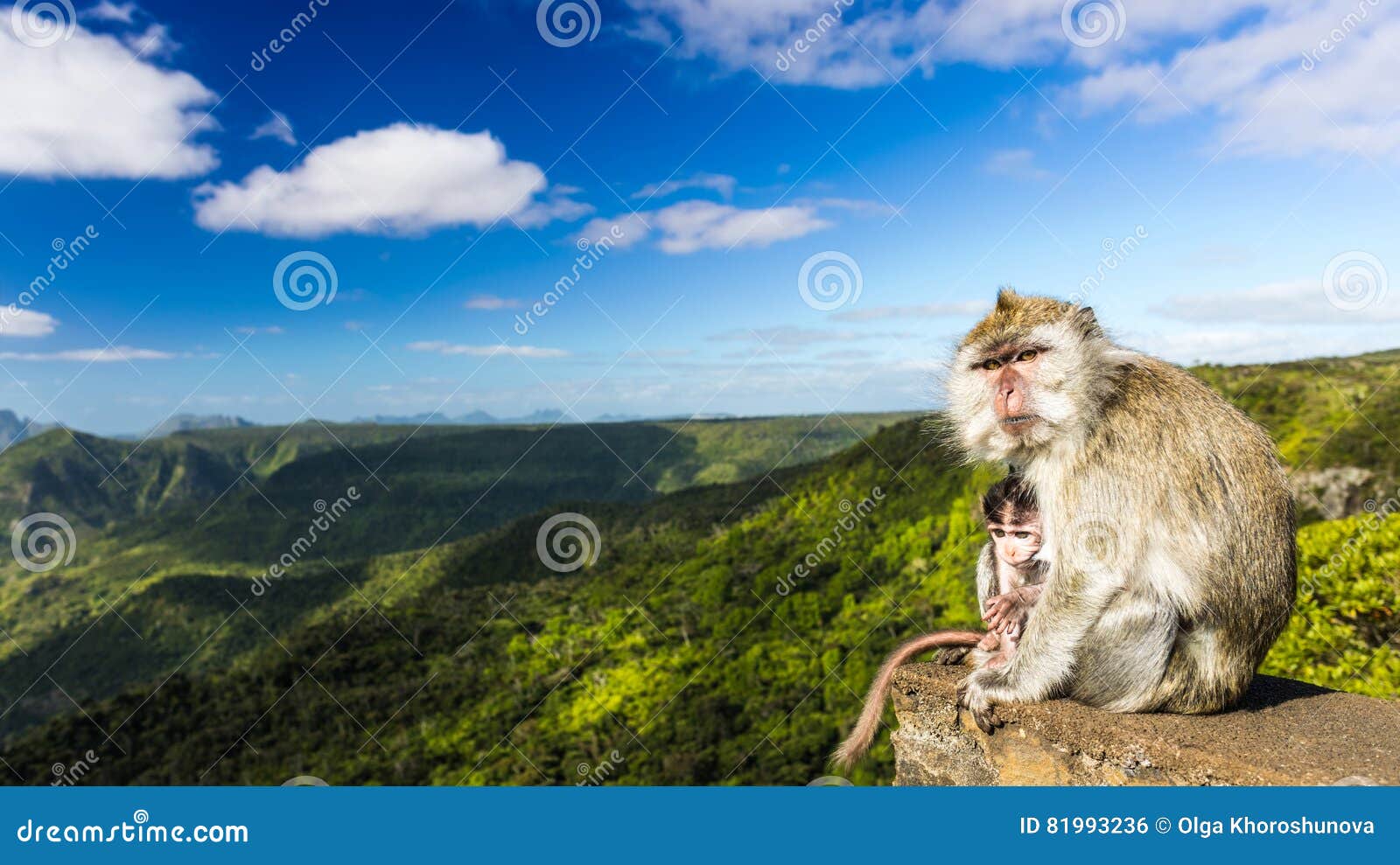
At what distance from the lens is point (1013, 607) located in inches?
172

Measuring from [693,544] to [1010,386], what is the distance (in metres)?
17.9

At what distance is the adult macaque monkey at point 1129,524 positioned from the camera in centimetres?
383

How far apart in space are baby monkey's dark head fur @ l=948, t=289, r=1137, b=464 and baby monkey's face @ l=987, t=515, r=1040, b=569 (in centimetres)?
35

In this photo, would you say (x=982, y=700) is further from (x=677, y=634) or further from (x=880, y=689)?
(x=677, y=634)

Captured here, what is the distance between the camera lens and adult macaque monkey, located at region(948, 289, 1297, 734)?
3832 mm

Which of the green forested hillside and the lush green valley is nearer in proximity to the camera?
the lush green valley

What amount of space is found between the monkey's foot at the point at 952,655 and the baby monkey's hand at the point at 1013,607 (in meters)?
0.68

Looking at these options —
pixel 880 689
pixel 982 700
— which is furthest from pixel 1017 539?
pixel 880 689

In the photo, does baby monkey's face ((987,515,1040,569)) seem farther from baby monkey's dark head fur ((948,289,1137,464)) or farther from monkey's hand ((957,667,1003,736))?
monkey's hand ((957,667,1003,736))

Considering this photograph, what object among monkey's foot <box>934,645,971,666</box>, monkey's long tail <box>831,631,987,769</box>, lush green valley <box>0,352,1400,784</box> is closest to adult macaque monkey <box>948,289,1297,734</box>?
monkey's long tail <box>831,631,987,769</box>

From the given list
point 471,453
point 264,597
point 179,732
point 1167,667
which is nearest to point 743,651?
point 1167,667

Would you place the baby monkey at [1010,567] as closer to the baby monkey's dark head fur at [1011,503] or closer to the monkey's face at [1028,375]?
the baby monkey's dark head fur at [1011,503]

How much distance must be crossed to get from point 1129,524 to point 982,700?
116cm

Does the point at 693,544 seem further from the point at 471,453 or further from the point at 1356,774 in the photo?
the point at 471,453
